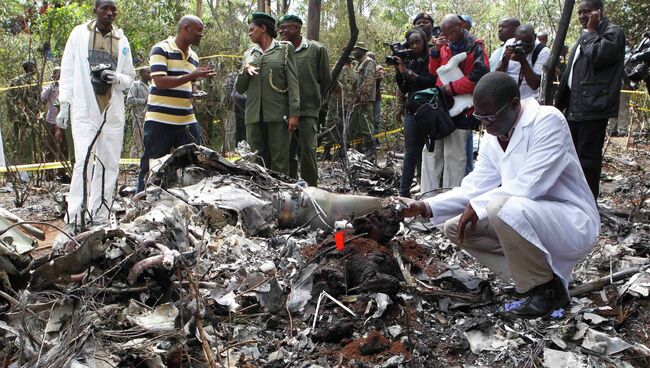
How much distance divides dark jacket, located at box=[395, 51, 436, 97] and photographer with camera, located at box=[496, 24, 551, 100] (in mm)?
648

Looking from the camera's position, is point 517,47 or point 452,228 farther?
point 517,47

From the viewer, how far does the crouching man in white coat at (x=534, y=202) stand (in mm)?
3164

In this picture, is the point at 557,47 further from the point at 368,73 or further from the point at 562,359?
the point at 368,73

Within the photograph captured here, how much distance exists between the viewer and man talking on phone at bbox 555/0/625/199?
504 centimetres

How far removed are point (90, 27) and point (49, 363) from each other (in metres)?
3.66

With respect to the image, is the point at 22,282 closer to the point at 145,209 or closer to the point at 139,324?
the point at 139,324

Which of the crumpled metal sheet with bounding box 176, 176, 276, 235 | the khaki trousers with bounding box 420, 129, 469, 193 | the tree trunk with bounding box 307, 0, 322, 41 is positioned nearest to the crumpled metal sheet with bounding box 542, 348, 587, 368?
the crumpled metal sheet with bounding box 176, 176, 276, 235

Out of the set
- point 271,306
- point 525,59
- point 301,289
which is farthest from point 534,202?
point 525,59

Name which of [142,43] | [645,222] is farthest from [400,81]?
[142,43]

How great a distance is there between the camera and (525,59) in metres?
5.38

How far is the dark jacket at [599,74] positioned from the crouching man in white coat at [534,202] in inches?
78.1

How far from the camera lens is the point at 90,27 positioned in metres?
5.30

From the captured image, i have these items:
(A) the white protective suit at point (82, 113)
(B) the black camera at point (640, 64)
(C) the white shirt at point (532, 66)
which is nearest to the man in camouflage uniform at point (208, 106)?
(A) the white protective suit at point (82, 113)

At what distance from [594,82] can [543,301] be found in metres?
2.59
